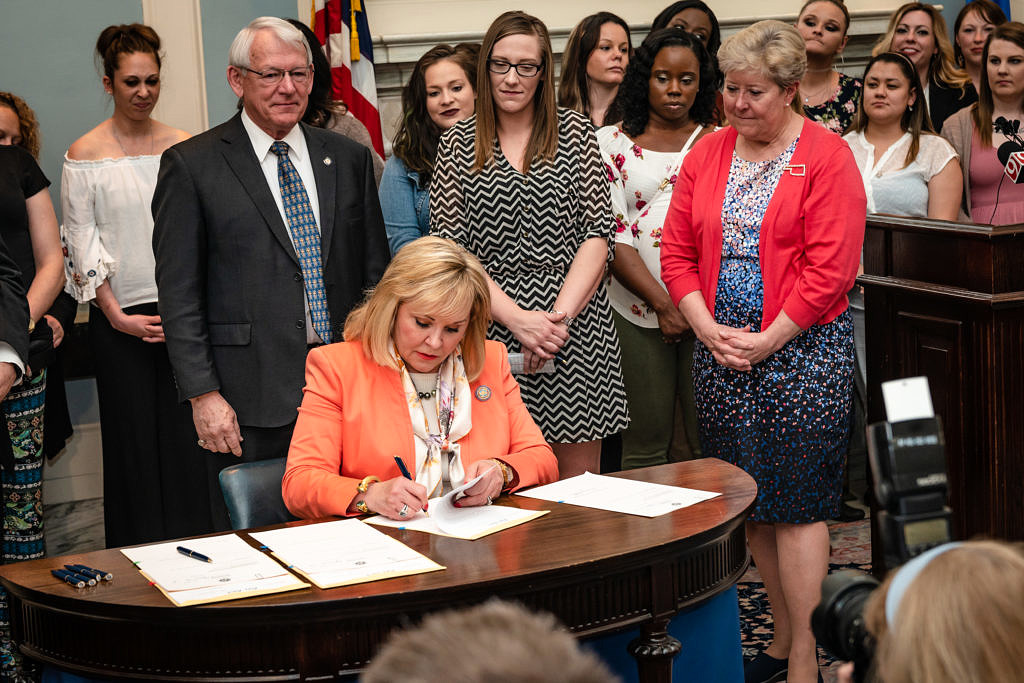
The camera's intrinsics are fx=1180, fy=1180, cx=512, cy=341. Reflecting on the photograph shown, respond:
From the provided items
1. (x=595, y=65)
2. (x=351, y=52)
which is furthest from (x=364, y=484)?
(x=351, y=52)

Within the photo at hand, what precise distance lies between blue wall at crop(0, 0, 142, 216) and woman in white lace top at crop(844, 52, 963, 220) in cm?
328

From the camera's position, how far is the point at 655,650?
2166 millimetres

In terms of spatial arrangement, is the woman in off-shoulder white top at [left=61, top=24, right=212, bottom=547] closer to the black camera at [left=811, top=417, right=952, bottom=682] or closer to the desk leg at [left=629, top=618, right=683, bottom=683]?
the desk leg at [left=629, top=618, right=683, bottom=683]

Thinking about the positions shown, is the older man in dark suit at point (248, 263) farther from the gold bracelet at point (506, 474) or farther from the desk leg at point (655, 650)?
the desk leg at point (655, 650)

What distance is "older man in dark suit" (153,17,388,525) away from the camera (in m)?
3.17

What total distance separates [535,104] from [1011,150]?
2.16m

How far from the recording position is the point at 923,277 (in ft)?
11.1

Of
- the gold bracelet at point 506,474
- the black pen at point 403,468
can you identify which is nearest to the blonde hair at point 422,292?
the black pen at point 403,468

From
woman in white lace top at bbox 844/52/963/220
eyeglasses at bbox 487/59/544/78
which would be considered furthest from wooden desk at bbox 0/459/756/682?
woman in white lace top at bbox 844/52/963/220

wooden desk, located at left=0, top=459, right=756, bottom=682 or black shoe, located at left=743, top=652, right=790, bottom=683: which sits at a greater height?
wooden desk, located at left=0, top=459, right=756, bottom=682

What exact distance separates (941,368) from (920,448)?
8.01 feet

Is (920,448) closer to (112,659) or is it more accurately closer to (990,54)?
(112,659)

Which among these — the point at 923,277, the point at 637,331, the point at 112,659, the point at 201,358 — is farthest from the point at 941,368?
the point at 112,659

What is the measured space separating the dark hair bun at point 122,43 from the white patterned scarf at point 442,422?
6.62ft
